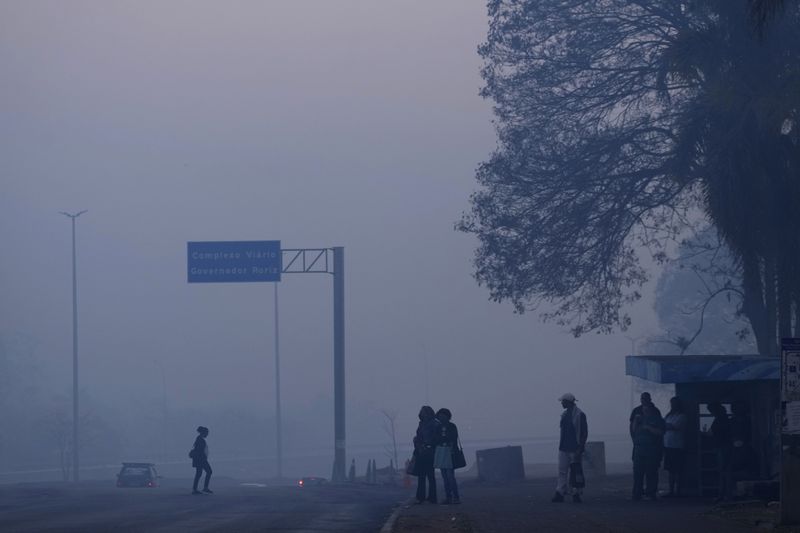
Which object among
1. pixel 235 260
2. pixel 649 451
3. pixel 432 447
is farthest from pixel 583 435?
pixel 235 260

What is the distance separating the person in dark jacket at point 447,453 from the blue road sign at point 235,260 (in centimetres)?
2432

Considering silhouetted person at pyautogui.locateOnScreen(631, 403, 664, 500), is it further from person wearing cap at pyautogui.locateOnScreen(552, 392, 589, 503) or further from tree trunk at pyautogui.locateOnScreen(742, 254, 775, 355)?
tree trunk at pyautogui.locateOnScreen(742, 254, 775, 355)

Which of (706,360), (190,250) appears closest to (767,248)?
(706,360)

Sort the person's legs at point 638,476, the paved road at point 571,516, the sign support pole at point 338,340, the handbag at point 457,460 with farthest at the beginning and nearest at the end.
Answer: the sign support pole at point 338,340
the person's legs at point 638,476
the handbag at point 457,460
the paved road at point 571,516

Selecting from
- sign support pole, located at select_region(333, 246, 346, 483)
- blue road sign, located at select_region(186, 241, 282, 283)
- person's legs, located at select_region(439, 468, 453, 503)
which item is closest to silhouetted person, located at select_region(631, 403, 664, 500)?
person's legs, located at select_region(439, 468, 453, 503)

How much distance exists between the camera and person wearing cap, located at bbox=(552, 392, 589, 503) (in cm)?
2119

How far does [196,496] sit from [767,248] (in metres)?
13.9

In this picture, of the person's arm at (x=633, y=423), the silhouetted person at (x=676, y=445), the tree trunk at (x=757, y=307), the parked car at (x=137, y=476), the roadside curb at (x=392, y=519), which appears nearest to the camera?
the roadside curb at (x=392, y=519)

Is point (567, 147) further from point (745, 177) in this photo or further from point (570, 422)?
point (570, 422)

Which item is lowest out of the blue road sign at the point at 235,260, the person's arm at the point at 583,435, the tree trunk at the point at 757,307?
the person's arm at the point at 583,435

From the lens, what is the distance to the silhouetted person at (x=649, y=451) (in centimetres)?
2223

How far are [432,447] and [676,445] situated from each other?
15.7 feet

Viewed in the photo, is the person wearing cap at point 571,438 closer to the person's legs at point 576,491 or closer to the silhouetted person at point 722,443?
the person's legs at point 576,491

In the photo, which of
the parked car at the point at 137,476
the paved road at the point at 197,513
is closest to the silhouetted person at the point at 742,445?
the paved road at the point at 197,513
